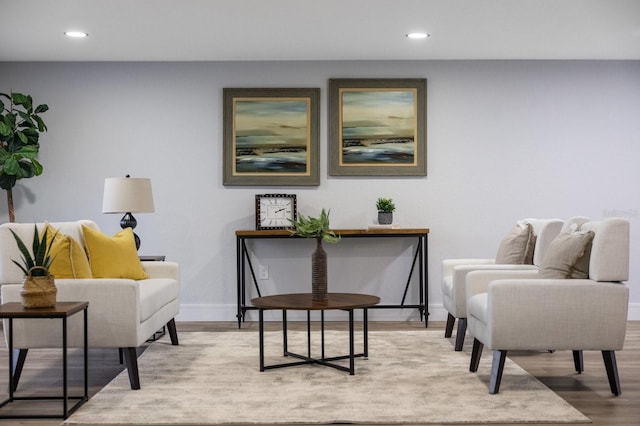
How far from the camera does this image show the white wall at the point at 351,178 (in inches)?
255

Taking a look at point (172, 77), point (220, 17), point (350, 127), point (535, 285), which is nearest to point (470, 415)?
point (535, 285)

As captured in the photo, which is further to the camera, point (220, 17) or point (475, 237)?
point (475, 237)

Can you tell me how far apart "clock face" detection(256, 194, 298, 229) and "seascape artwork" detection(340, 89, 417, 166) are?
61 cm

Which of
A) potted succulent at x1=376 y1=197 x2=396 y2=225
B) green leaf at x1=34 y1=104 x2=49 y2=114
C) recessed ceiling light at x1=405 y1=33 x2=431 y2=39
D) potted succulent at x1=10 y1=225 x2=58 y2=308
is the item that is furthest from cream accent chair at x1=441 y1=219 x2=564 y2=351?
green leaf at x1=34 y1=104 x2=49 y2=114

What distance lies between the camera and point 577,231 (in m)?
3.99

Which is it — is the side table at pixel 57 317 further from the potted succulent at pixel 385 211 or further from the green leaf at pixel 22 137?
the potted succulent at pixel 385 211

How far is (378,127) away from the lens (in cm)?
645

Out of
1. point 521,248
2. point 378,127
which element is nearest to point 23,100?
point 378,127

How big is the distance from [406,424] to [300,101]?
383cm

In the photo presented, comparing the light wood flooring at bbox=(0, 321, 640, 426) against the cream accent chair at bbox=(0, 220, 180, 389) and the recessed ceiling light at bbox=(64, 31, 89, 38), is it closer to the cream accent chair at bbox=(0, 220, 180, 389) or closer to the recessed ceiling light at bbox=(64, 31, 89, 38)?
the cream accent chair at bbox=(0, 220, 180, 389)

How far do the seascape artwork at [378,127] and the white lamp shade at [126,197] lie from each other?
1.79 metres

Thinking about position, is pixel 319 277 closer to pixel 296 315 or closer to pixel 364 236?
pixel 364 236

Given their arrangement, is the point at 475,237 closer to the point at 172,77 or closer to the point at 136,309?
the point at 172,77

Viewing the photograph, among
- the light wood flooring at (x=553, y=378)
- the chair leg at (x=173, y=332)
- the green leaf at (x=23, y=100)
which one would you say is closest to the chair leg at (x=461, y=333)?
the light wood flooring at (x=553, y=378)
